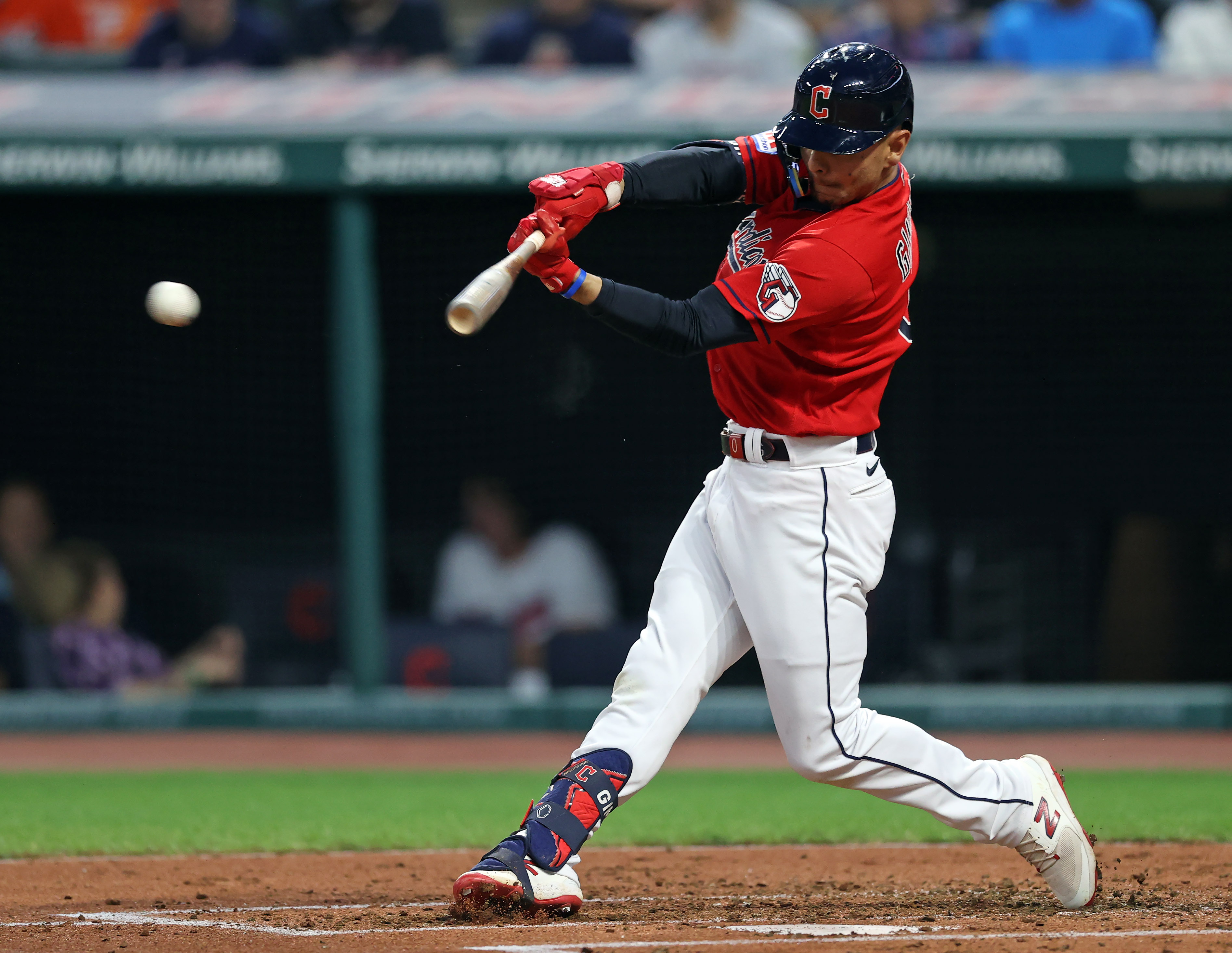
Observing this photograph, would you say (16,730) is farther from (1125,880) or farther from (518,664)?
(1125,880)

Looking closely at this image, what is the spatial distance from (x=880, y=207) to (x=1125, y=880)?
5.40ft

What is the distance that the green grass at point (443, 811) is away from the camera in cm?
432

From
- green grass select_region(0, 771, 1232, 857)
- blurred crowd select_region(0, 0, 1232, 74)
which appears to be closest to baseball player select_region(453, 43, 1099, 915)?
green grass select_region(0, 771, 1232, 857)

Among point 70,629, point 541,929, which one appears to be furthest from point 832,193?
point 70,629

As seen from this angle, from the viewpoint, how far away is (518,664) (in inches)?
269

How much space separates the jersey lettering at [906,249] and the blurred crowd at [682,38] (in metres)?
3.76

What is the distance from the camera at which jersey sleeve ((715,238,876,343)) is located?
283cm

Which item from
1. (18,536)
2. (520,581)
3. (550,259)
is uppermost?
(550,259)

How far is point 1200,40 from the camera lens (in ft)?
23.0

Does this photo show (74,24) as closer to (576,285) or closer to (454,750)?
(454,750)

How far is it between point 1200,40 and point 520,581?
3743mm

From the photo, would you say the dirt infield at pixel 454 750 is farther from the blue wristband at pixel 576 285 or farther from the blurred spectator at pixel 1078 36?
the blue wristband at pixel 576 285

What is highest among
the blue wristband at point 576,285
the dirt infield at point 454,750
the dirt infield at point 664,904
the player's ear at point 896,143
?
the player's ear at point 896,143

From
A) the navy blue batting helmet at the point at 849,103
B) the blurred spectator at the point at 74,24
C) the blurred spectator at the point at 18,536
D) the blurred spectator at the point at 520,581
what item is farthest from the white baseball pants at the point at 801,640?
the blurred spectator at the point at 74,24
